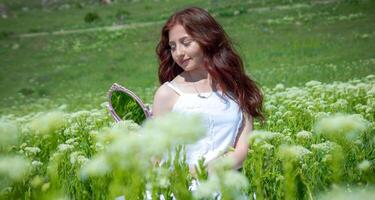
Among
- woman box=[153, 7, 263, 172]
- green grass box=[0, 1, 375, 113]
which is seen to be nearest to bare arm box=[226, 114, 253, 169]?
woman box=[153, 7, 263, 172]

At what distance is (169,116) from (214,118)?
1.90 metres

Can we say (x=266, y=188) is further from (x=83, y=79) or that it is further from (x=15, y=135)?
(x=83, y=79)

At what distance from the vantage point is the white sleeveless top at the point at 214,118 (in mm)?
3838

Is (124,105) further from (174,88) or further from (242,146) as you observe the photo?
(242,146)

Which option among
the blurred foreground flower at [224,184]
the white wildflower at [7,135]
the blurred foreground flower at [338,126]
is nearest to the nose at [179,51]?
the blurred foreground flower at [338,126]

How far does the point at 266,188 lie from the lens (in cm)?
322

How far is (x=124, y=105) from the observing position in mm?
4352

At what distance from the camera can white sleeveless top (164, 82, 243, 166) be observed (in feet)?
12.6

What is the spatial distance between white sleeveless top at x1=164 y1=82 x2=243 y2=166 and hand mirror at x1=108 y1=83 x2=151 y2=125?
0.38m

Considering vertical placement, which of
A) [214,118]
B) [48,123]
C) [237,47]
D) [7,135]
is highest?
[7,135]

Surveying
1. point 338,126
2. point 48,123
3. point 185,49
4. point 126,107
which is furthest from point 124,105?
point 338,126

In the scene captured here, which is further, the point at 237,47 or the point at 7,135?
the point at 237,47

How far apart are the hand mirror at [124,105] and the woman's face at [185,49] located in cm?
42

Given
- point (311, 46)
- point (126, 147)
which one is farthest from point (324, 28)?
point (126, 147)
